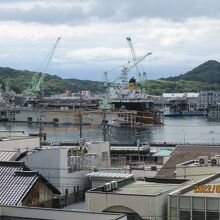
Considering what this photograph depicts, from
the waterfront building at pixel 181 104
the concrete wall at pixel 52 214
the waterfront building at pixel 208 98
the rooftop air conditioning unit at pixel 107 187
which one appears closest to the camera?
the concrete wall at pixel 52 214

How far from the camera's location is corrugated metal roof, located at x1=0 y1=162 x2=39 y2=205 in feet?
20.1

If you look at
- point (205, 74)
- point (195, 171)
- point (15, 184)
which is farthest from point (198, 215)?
point (205, 74)

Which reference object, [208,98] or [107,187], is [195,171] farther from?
[208,98]

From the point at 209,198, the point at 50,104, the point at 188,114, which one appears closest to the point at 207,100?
the point at 188,114

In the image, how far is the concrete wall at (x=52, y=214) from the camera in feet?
16.3

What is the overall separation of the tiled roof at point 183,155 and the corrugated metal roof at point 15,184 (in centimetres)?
272

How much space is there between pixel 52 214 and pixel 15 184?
132 cm

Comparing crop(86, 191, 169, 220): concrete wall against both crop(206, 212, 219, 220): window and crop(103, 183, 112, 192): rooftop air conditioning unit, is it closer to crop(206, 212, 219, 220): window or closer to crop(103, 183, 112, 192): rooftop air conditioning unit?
crop(103, 183, 112, 192): rooftop air conditioning unit

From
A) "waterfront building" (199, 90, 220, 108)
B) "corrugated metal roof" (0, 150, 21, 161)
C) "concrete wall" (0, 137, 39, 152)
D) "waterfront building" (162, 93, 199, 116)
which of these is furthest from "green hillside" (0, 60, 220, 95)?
"corrugated metal roof" (0, 150, 21, 161)

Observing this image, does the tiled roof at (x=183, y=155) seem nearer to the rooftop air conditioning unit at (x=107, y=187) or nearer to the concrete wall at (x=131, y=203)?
the rooftop air conditioning unit at (x=107, y=187)

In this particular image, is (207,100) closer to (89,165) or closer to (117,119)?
(117,119)

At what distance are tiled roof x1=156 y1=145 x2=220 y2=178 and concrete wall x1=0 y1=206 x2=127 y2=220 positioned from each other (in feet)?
11.6

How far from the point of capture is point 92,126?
52.9 m

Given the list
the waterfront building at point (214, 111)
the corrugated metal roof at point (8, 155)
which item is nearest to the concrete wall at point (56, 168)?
the corrugated metal roof at point (8, 155)
